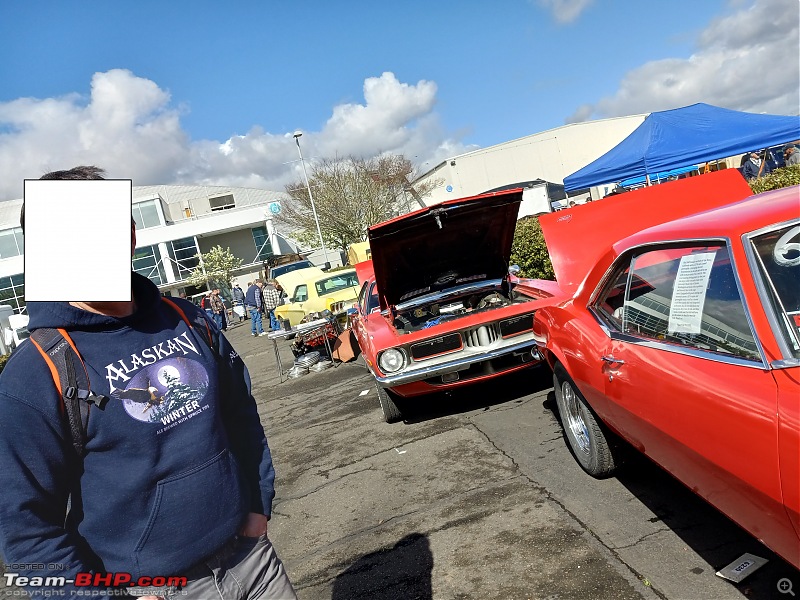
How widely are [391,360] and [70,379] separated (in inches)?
155

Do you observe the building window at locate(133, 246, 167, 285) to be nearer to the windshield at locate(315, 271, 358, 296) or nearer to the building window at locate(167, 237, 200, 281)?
the building window at locate(167, 237, 200, 281)

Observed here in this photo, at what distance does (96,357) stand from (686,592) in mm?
2481

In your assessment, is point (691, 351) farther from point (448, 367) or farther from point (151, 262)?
point (151, 262)

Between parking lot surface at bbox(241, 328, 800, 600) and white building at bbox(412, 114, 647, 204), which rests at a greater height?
white building at bbox(412, 114, 647, 204)

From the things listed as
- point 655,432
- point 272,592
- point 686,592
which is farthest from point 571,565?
point 272,592

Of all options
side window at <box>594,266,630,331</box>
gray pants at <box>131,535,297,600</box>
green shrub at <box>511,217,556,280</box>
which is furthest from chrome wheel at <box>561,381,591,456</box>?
green shrub at <box>511,217,556,280</box>

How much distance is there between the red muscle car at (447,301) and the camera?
215 inches

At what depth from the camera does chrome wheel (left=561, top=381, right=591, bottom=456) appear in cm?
388

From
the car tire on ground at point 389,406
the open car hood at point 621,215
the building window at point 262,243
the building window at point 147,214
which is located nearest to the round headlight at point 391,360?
the car tire on ground at point 389,406

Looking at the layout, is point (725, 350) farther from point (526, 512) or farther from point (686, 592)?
point (526, 512)

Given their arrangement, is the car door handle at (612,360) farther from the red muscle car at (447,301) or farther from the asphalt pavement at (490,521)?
the red muscle car at (447,301)

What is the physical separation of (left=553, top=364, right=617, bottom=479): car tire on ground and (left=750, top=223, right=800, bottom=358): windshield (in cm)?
162

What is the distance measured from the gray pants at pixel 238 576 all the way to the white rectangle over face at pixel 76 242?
2.73ft

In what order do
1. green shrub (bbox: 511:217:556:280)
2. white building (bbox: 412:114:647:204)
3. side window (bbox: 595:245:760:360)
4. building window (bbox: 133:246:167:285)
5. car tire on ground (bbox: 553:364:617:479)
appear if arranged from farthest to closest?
white building (bbox: 412:114:647:204)
building window (bbox: 133:246:167:285)
green shrub (bbox: 511:217:556:280)
car tire on ground (bbox: 553:364:617:479)
side window (bbox: 595:245:760:360)
